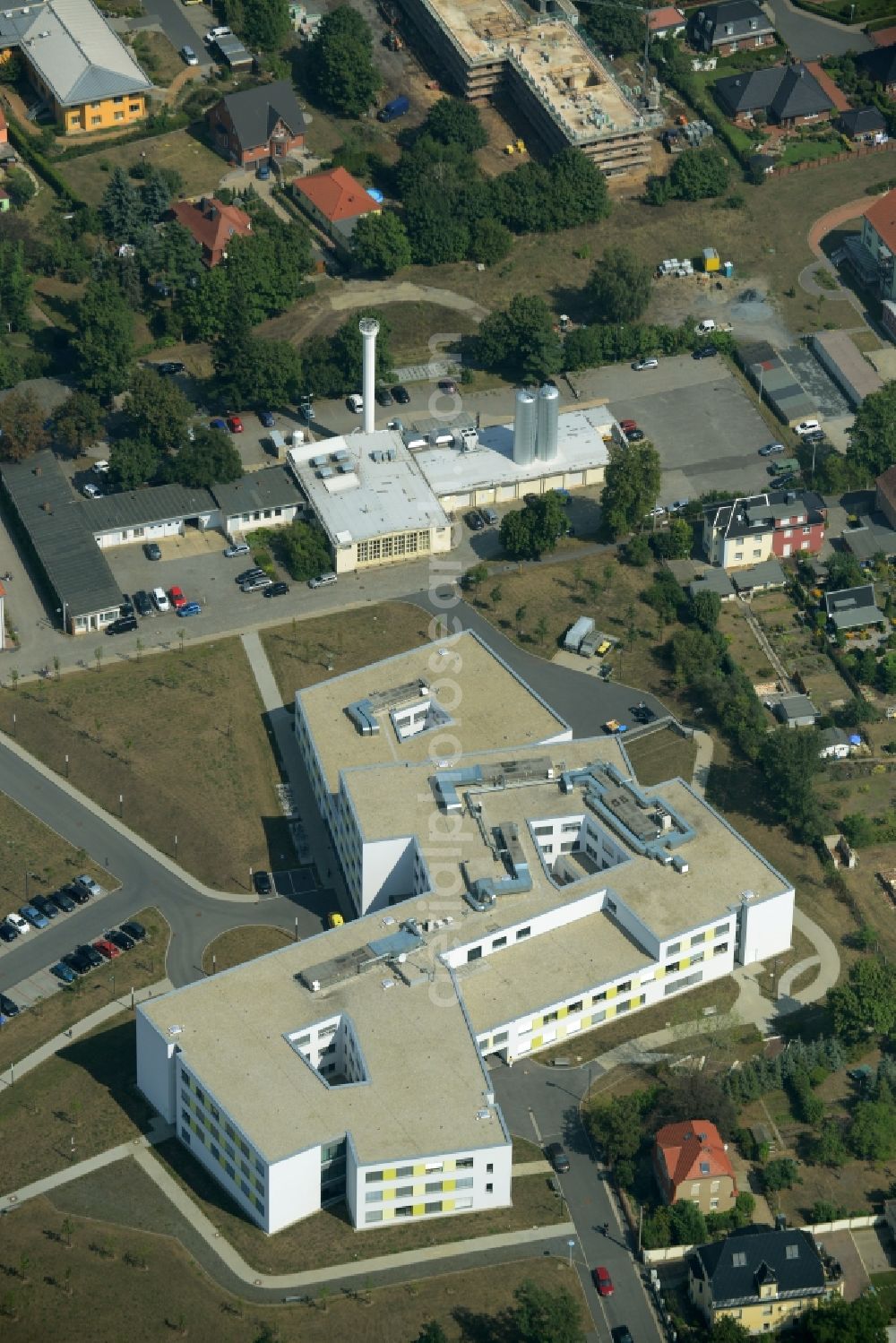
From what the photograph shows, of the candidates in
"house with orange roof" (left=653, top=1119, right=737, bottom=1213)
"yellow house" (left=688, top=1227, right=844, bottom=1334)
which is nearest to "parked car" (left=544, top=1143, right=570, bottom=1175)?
"house with orange roof" (left=653, top=1119, right=737, bottom=1213)

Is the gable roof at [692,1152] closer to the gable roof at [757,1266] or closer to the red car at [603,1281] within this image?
the gable roof at [757,1266]

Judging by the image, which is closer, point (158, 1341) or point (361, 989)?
point (158, 1341)

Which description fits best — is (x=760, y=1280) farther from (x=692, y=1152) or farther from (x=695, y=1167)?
(x=692, y=1152)

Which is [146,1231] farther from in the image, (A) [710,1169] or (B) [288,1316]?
(A) [710,1169]

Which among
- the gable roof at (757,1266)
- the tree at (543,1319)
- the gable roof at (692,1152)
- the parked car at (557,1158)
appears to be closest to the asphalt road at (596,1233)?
the parked car at (557,1158)

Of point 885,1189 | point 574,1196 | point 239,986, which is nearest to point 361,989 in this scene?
point 239,986

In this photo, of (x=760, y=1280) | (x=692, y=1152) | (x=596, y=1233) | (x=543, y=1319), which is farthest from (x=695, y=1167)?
(x=543, y=1319)

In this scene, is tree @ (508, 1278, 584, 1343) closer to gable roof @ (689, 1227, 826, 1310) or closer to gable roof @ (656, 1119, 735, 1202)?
gable roof @ (689, 1227, 826, 1310)
